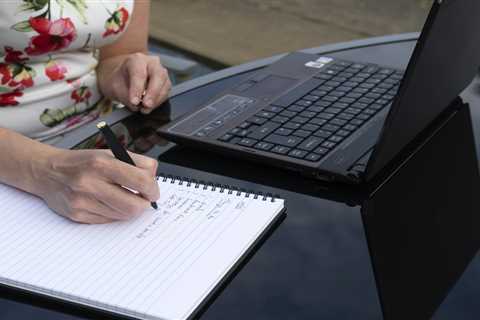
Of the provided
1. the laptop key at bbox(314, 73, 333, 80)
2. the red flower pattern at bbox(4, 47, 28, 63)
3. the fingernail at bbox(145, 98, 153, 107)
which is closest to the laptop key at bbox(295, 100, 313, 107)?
the laptop key at bbox(314, 73, 333, 80)

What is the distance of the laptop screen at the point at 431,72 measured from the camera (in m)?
0.71

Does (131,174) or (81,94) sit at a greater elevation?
(131,174)

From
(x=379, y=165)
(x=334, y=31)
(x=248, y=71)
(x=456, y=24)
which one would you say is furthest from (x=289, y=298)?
(x=334, y=31)

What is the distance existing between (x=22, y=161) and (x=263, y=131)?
0.28m

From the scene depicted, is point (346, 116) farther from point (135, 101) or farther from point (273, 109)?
point (135, 101)

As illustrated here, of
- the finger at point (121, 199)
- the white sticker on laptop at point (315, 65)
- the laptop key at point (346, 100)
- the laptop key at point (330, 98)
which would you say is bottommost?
the finger at point (121, 199)

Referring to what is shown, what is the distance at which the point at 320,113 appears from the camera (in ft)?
3.18

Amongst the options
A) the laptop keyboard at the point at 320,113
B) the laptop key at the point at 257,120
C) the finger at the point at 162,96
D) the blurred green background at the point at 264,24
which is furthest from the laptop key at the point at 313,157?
the blurred green background at the point at 264,24

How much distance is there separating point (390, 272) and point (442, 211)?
13 centimetres

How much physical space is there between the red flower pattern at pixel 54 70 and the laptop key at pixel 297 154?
48 centimetres

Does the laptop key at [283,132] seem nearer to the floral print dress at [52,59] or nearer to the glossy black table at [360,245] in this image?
the glossy black table at [360,245]

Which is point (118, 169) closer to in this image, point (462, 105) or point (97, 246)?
point (97, 246)

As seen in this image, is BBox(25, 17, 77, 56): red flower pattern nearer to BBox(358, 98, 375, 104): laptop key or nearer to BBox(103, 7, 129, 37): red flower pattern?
BBox(103, 7, 129, 37): red flower pattern

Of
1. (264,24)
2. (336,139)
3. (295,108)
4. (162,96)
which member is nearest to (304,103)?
(295,108)
